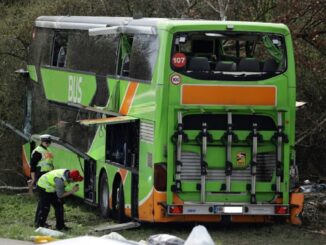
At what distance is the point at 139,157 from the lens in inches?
614

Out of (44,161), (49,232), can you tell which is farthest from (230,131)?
(44,161)

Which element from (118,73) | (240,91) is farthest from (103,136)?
(240,91)

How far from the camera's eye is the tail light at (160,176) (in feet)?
48.0

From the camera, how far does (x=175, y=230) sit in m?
15.6

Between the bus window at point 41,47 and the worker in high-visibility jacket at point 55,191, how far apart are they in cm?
659

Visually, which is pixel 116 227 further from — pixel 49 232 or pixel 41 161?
pixel 41 161

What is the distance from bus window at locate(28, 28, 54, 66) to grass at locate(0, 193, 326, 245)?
4612 mm

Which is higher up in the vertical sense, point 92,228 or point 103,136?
point 103,136

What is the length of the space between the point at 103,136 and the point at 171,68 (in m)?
3.77

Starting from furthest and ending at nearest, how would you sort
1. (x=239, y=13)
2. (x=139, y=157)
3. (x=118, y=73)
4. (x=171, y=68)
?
(x=239, y=13) → (x=118, y=73) → (x=139, y=157) → (x=171, y=68)

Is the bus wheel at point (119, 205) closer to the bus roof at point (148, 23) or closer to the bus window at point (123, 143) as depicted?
the bus window at point (123, 143)

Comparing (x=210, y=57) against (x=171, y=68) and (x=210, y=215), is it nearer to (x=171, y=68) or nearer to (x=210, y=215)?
(x=171, y=68)

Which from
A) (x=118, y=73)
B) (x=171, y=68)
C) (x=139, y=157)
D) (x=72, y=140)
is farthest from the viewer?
(x=72, y=140)

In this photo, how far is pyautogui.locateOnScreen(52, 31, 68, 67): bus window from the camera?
68.6ft
